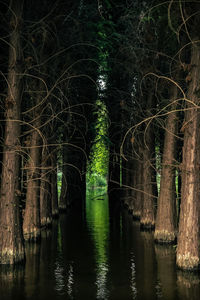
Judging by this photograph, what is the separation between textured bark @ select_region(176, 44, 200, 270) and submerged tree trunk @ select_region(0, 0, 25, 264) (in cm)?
462

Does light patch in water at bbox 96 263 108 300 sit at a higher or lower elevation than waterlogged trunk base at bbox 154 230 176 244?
lower

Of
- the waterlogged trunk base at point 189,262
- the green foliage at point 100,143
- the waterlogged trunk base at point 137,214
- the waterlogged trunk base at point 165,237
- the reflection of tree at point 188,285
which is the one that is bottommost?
the reflection of tree at point 188,285

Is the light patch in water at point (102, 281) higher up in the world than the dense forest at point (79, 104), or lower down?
lower down

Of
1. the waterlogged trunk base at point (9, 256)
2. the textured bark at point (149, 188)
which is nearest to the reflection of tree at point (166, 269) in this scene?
the waterlogged trunk base at point (9, 256)

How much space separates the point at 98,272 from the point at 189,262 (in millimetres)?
2548

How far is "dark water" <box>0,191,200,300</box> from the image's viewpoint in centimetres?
1209

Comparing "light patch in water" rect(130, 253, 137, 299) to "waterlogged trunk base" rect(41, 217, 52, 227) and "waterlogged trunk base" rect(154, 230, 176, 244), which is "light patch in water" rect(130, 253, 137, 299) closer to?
"waterlogged trunk base" rect(154, 230, 176, 244)

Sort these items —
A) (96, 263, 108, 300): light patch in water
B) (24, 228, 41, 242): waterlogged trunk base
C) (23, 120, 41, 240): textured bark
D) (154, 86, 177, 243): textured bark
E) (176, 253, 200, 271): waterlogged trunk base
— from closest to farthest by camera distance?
1. (96, 263, 108, 300): light patch in water
2. (176, 253, 200, 271): waterlogged trunk base
3. (154, 86, 177, 243): textured bark
4. (23, 120, 41, 240): textured bark
5. (24, 228, 41, 242): waterlogged trunk base

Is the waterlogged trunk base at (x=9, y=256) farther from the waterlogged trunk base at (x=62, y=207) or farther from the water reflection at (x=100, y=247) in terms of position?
the waterlogged trunk base at (x=62, y=207)

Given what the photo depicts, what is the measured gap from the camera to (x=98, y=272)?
14.6 m

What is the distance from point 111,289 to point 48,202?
41.2 feet

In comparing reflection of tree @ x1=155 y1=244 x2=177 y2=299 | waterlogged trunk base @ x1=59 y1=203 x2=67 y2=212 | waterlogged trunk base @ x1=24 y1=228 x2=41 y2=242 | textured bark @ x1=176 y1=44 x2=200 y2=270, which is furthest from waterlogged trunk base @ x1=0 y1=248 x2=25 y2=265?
waterlogged trunk base @ x1=59 y1=203 x2=67 y2=212

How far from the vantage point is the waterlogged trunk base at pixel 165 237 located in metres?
19.3

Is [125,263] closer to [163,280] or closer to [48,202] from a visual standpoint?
[163,280]
